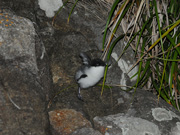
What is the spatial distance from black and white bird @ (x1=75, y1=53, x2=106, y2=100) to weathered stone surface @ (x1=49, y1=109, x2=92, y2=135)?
25 cm

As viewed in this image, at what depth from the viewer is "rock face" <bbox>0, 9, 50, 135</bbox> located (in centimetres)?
194

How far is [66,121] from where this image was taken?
229 centimetres

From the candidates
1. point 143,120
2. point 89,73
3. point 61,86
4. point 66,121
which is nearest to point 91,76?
point 89,73

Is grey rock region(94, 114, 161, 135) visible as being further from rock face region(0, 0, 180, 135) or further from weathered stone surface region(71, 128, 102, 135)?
weathered stone surface region(71, 128, 102, 135)

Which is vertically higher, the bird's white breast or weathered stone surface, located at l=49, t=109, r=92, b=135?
the bird's white breast

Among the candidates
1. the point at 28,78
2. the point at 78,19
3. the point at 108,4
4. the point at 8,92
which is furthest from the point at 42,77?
the point at 108,4

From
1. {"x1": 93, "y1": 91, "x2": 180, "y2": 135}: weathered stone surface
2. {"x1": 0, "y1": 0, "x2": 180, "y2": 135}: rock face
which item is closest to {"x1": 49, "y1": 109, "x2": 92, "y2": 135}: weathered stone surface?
{"x1": 0, "y1": 0, "x2": 180, "y2": 135}: rock face

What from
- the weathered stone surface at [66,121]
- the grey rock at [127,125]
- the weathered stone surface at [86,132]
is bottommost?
the weathered stone surface at [66,121]

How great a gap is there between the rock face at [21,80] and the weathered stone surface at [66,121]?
0.50 feet

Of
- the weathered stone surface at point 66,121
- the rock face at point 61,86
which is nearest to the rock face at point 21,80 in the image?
the rock face at point 61,86

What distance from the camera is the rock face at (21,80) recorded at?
194 centimetres

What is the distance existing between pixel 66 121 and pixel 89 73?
20.5 inches

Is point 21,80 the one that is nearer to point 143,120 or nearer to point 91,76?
point 91,76

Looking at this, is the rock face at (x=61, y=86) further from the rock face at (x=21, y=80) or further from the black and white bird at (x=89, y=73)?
the black and white bird at (x=89, y=73)
